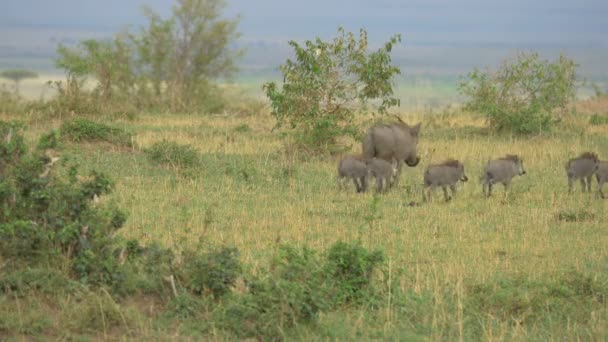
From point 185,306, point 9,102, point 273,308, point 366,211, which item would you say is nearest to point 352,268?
Result: point 273,308

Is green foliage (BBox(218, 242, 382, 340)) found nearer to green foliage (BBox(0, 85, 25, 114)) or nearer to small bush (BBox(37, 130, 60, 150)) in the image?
small bush (BBox(37, 130, 60, 150))

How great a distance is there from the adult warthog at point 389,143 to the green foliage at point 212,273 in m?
7.48

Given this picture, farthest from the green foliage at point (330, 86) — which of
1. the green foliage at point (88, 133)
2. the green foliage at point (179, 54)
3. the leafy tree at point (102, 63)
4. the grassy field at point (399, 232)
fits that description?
the green foliage at point (179, 54)

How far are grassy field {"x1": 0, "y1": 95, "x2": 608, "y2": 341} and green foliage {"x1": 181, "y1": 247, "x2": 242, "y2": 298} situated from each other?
0.41 metres

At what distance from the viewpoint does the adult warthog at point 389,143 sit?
1584cm

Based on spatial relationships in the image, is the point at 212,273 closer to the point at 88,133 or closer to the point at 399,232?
the point at 399,232

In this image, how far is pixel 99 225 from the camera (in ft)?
28.3

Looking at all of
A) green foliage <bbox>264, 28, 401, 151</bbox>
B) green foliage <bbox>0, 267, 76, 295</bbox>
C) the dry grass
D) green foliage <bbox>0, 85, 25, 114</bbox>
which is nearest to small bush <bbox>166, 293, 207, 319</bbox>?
green foliage <bbox>0, 267, 76, 295</bbox>

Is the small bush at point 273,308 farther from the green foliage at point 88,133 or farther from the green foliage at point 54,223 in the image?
the green foliage at point 88,133

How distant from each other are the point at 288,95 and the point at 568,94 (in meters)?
8.45

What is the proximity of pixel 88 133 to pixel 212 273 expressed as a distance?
399 inches

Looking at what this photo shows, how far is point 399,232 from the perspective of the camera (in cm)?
1163

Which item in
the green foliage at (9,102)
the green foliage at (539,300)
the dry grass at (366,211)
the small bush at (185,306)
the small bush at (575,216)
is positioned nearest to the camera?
the small bush at (185,306)

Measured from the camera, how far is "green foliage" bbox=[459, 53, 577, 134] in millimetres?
22422
